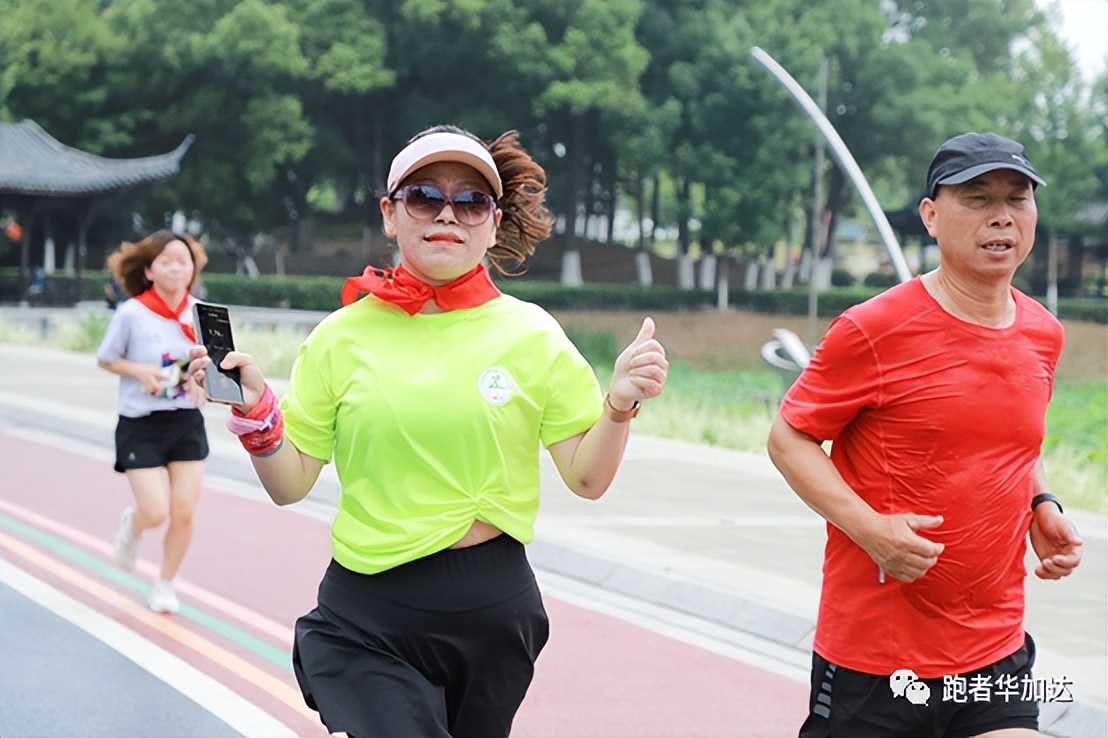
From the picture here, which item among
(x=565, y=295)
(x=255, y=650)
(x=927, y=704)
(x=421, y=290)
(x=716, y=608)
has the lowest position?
(x=565, y=295)

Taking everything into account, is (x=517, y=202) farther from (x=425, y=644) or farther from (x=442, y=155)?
(x=425, y=644)

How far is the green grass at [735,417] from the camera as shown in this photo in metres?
13.1

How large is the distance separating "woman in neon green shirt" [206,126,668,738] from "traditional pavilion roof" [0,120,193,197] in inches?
1869

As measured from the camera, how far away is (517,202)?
3.79 metres

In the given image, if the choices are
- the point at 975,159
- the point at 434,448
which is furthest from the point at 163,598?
the point at 975,159

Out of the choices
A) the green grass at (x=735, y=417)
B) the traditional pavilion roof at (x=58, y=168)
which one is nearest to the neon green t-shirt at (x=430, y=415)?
the green grass at (x=735, y=417)

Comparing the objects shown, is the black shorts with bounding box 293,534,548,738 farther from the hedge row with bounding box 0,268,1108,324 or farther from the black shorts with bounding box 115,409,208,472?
the hedge row with bounding box 0,268,1108,324

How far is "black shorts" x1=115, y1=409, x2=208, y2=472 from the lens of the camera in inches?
291

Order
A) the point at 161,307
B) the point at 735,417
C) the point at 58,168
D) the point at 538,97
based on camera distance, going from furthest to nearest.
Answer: the point at 538,97 < the point at 58,168 < the point at 735,417 < the point at 161,307

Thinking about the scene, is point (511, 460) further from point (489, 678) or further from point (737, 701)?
point (737, 701)

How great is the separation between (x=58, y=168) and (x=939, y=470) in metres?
49.1

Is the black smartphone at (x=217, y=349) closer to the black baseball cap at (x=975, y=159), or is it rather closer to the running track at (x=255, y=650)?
the black baseball cap at (x=975, y=159)

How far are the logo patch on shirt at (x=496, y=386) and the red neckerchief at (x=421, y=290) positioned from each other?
0.17 metres

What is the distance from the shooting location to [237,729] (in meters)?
5.84
